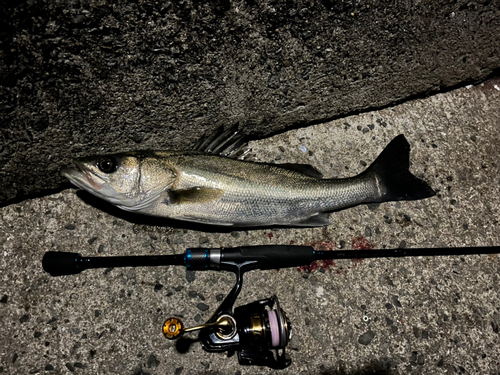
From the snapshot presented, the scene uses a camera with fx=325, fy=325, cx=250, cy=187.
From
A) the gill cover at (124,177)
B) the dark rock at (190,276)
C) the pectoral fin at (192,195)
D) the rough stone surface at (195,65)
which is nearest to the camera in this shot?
the rough stone surface at (195,65)

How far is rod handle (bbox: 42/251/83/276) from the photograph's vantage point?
6.94ft

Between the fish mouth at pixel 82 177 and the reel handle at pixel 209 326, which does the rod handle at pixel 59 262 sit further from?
the reel handle at pixel 209 326

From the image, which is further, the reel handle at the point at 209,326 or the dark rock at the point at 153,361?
the dark rock at the point at 153,361

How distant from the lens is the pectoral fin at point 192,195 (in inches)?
86.4

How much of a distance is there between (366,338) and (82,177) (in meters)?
2.21

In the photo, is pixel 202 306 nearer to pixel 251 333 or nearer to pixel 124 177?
pixel 251 333

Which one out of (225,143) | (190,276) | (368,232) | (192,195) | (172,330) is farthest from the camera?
(368,232)

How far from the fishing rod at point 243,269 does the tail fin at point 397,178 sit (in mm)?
400

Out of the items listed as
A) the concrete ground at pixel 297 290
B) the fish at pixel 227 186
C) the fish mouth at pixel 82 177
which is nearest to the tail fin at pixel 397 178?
the fish at pixel 227 186

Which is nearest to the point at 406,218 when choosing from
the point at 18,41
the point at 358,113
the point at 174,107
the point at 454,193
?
the point at 454,193

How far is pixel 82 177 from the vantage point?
2.05 meters

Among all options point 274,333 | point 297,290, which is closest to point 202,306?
point 274,333

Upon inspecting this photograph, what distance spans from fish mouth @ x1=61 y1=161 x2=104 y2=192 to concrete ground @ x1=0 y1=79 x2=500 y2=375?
42 cm

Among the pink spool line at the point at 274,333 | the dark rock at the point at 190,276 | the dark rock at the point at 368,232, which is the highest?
the dark rock at the point at 368,232
